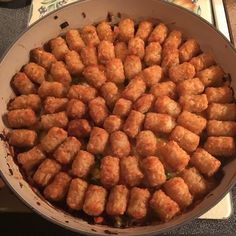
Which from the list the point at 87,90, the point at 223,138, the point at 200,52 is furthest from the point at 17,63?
the point at 223,138

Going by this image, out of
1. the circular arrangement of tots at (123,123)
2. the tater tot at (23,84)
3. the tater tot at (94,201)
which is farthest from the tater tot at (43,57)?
the tater tot at (94,201)

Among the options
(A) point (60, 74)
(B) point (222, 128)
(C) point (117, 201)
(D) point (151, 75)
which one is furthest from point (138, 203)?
(A) point (60, 74)

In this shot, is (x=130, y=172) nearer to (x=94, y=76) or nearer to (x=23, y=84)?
(x=94, y=76)

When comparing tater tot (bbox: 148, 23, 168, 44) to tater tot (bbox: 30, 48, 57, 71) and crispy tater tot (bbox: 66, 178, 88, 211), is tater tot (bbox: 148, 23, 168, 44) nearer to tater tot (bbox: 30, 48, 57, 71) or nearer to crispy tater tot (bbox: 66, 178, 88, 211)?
tater tot (bbox: 30, 48, 57, 71)

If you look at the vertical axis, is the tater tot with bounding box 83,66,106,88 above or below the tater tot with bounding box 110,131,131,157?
above

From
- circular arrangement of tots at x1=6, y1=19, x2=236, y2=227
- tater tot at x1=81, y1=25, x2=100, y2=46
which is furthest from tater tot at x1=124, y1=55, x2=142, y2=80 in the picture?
tater tot at x1=81, y1=25, x2=100, y2=46

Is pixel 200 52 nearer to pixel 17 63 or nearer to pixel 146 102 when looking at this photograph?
pixel 146 102
